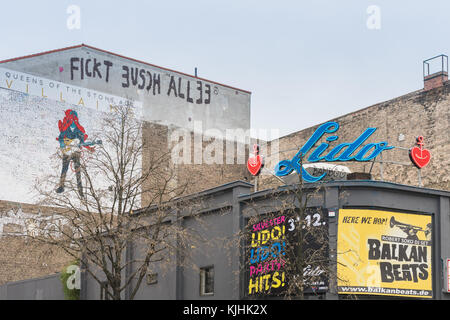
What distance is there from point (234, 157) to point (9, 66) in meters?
17.7

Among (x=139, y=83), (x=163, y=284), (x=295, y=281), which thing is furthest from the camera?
(x=139, y=83)

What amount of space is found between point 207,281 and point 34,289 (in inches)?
596

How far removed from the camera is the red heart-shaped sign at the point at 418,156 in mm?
27195

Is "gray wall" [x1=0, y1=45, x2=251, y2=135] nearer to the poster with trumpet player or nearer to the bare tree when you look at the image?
the bare tree

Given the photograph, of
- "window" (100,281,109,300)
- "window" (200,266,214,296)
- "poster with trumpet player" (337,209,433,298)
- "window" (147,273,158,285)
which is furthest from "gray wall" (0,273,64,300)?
"poster with trumpet player" (337,209,433,298)

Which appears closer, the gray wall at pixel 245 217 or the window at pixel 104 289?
the gray wall at pixel 245 217

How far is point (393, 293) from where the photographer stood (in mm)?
24000

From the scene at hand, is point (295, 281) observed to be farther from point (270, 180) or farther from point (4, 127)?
point (4, 127)

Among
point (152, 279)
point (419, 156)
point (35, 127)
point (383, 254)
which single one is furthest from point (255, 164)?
point (35, 127)

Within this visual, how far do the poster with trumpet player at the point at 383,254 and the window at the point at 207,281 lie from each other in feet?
20.6

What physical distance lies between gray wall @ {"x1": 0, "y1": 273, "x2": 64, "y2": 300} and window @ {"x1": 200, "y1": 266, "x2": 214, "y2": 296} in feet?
40.8

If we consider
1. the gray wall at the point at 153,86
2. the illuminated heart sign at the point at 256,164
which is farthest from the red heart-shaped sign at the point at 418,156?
the gray wall at the point at 153,86

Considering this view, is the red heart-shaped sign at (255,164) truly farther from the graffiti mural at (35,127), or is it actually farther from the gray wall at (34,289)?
the gray wall at (34,289)
